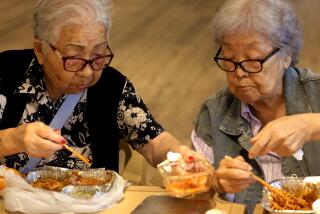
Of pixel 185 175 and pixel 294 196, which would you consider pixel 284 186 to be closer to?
pixel 294 196

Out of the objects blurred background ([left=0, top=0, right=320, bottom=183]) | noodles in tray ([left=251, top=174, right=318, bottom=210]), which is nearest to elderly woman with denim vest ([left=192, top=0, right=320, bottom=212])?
noodles in tray ([left=251, top=174, right=318, bottom=210])

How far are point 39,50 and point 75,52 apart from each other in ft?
0.62

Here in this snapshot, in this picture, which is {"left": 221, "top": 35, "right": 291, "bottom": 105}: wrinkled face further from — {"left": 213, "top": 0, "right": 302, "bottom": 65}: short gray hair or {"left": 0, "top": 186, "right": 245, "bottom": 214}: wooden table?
{"left": 0, "top": 186, "right": 245, "bottom": 214}: wooden table

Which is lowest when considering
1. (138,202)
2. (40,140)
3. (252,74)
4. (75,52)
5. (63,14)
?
(138,202)

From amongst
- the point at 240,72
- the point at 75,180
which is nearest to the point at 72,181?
the point at 75,180

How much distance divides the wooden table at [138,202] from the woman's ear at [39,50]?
59cm

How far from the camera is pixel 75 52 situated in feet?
6.64

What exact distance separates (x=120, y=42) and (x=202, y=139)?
382 centimetres

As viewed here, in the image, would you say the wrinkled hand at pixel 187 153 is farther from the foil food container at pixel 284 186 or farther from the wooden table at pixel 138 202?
the foil food container at pixel 284 186

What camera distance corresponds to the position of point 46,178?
1.91m

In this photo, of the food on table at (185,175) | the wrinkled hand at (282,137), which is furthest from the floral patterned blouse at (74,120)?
the wrinkled hand at (282,137)

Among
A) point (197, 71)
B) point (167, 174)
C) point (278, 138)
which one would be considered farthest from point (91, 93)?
point (197, 71)

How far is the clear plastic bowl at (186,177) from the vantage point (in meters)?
1.69

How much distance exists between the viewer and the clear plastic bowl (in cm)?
169
